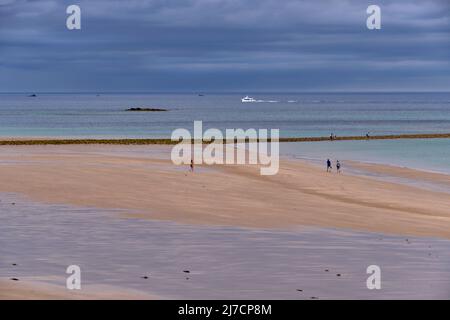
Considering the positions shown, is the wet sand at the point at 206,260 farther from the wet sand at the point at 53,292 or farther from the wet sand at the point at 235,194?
the wet sand at the point at 235,194

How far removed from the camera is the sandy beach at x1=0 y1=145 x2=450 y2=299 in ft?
57.2

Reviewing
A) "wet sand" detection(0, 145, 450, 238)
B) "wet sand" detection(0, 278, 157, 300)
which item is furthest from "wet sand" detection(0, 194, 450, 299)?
"wet sand" detection(0, 145, 450, 238)

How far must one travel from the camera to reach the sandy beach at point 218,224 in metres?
17.4

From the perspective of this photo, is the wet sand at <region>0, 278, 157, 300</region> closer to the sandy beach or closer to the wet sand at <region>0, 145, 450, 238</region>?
the sandy beach

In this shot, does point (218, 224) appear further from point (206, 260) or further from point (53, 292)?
point (53, 292)

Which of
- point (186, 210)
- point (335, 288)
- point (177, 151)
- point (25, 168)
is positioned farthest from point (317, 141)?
point (335, 288)

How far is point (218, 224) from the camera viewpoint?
26.0m

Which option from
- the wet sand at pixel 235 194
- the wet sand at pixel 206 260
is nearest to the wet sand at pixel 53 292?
the wet sand at pixel 206 260

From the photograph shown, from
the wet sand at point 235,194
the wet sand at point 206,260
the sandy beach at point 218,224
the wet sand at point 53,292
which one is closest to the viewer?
the wet sand at point 53,292

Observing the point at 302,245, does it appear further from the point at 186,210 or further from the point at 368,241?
the point at 186,210

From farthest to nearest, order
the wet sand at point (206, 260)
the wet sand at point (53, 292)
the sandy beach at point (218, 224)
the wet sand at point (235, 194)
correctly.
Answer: the wet sand at point (235, 194)
the sandy beach at point (218, 224)
the wet sand at point (206, 260)
the wet sand at point (53, 292)

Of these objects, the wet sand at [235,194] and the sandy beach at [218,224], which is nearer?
the sandy beach at [218,224]

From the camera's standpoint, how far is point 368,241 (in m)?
23.2
